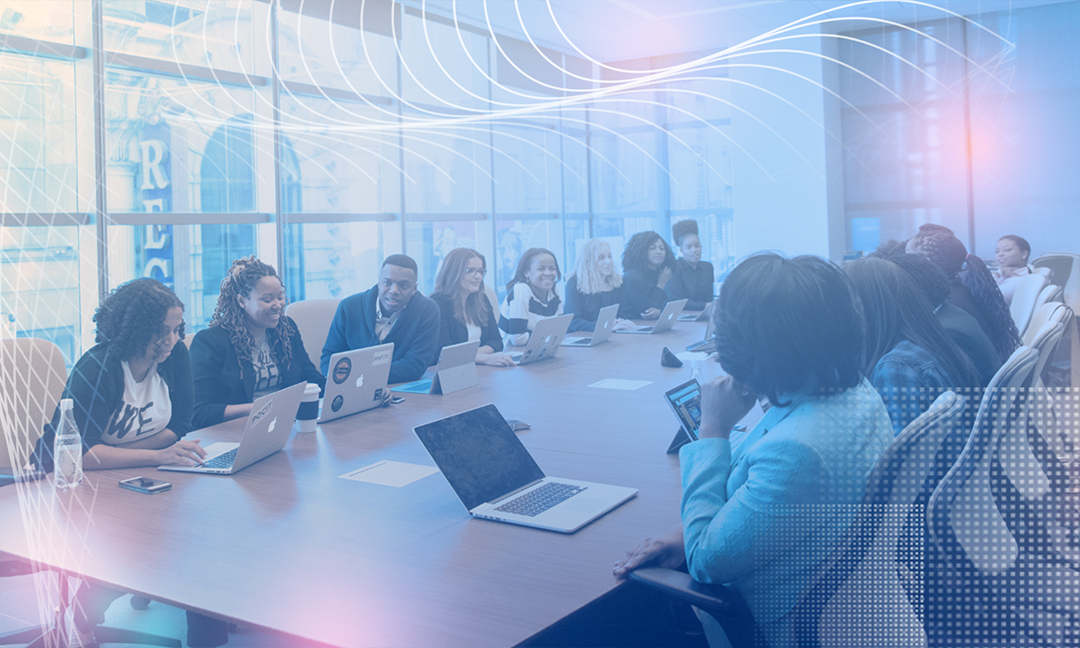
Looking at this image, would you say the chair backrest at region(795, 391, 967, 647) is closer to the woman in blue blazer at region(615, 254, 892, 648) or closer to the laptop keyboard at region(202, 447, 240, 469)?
the woman in blue blazer at region(615, 254, 892, 648)

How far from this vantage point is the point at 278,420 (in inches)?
105

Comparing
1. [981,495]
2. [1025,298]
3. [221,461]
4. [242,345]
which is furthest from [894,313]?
[1025,298]

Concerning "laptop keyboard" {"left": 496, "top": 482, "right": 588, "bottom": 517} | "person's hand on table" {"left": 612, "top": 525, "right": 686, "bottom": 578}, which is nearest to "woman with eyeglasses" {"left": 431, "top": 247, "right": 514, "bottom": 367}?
"laptop keyboard" {"left": 496, "top": 482, "right": 588, "bottom": 517}

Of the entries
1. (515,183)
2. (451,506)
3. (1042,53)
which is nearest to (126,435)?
(451,506)

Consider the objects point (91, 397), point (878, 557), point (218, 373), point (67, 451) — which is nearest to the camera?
point (878, 557)

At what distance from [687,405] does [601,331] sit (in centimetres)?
267

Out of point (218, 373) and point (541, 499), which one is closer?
point (541, 499)

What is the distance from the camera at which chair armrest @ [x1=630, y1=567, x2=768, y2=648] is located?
5.22ft

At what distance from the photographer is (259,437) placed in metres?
2.57

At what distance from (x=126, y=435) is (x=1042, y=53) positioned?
9002 millimetres

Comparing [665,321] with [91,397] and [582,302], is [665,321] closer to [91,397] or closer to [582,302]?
[582,302]

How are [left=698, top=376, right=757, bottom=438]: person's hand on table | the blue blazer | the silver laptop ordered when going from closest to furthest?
the blue blazer
[left=698, top=376, right=757, bottom=438]: person's hand on table
the silver laptop

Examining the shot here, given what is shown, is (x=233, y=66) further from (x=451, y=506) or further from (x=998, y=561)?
(x=998, y=561)

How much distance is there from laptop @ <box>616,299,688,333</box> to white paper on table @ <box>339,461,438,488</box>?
3322 mm
